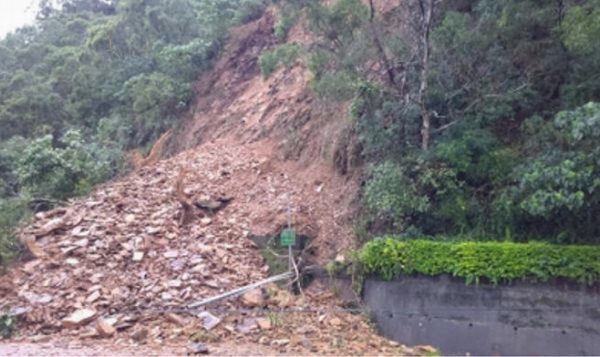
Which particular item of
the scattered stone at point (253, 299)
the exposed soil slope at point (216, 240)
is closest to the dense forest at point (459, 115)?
the exposed soil slope at point (216, 240)

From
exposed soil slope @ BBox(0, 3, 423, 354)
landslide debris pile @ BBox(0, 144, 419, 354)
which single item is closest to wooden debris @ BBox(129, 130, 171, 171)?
exposed soil slope @ BBox(0, 3, 423, 354)

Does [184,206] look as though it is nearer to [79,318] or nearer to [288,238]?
[288,238]

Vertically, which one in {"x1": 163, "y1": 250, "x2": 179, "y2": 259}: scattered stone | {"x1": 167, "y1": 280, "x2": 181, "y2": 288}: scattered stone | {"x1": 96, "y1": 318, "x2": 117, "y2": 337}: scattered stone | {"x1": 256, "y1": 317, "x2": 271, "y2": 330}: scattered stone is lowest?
{"x1": 96, "y1": 318, "x2": 117, "y2": 337}: scattered stone

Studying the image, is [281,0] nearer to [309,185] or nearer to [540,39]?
[309,185]

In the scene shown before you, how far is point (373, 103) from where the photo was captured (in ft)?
39.7

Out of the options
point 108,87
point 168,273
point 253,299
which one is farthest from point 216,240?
point 108,87

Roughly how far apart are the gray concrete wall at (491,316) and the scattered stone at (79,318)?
482 centimetres

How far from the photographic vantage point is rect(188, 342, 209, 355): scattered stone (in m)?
9.15

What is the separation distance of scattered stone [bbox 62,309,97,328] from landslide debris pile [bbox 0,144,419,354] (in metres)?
0.02

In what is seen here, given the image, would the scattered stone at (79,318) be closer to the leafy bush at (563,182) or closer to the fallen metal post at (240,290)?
the fallen metal post at (240,290)

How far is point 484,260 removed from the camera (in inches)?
380

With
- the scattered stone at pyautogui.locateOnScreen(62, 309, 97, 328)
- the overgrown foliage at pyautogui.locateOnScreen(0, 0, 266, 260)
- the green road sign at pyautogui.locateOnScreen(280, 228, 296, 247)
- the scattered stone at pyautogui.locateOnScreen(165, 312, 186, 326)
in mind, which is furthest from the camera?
the overgrown foliage at pyautogui.locateOnScreen(0, 0, 266, 260)

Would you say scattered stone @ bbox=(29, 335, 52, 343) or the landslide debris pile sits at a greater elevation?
the landslide debris pile

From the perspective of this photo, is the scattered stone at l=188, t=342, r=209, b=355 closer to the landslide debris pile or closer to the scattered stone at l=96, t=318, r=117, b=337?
the landslide debris pile
